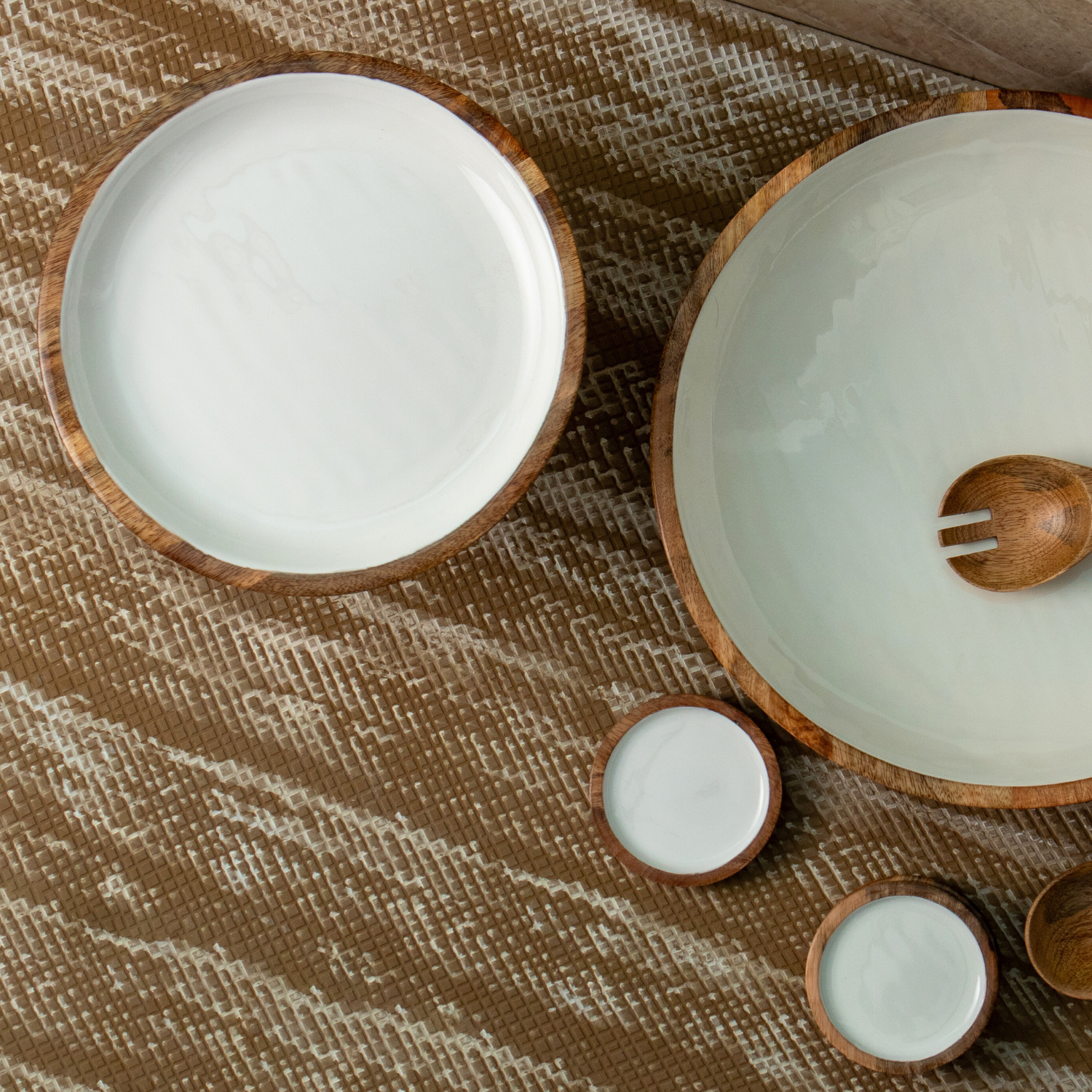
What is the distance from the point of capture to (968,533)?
490 millimetres

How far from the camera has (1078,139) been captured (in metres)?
0.45

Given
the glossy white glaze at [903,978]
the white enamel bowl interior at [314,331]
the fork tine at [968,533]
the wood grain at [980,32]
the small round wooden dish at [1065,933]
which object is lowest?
the glossy white glaze at [903,978]

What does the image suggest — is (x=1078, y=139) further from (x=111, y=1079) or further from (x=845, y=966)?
(x=111, y=1079)

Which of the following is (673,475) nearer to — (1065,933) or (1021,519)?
(1021,519)

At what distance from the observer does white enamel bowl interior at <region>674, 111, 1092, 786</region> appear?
0.47 metres

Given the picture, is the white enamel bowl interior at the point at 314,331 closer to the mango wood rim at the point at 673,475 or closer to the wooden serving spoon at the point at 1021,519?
the mango wood rim at the point at 673,475

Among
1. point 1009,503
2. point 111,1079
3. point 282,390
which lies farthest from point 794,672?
point 111,1079

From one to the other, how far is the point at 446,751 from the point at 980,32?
49 cm

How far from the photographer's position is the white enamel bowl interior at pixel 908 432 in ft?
1.53

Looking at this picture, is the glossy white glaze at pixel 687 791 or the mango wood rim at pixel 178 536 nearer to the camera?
the mango wood rim at pixel 178 536

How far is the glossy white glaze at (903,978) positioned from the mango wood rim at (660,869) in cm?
7

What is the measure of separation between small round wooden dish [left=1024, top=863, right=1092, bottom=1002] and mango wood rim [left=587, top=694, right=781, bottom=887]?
0.15 metres

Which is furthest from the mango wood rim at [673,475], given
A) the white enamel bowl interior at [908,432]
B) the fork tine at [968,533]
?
the fork tine at [968,533]

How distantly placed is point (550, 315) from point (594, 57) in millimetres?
199
